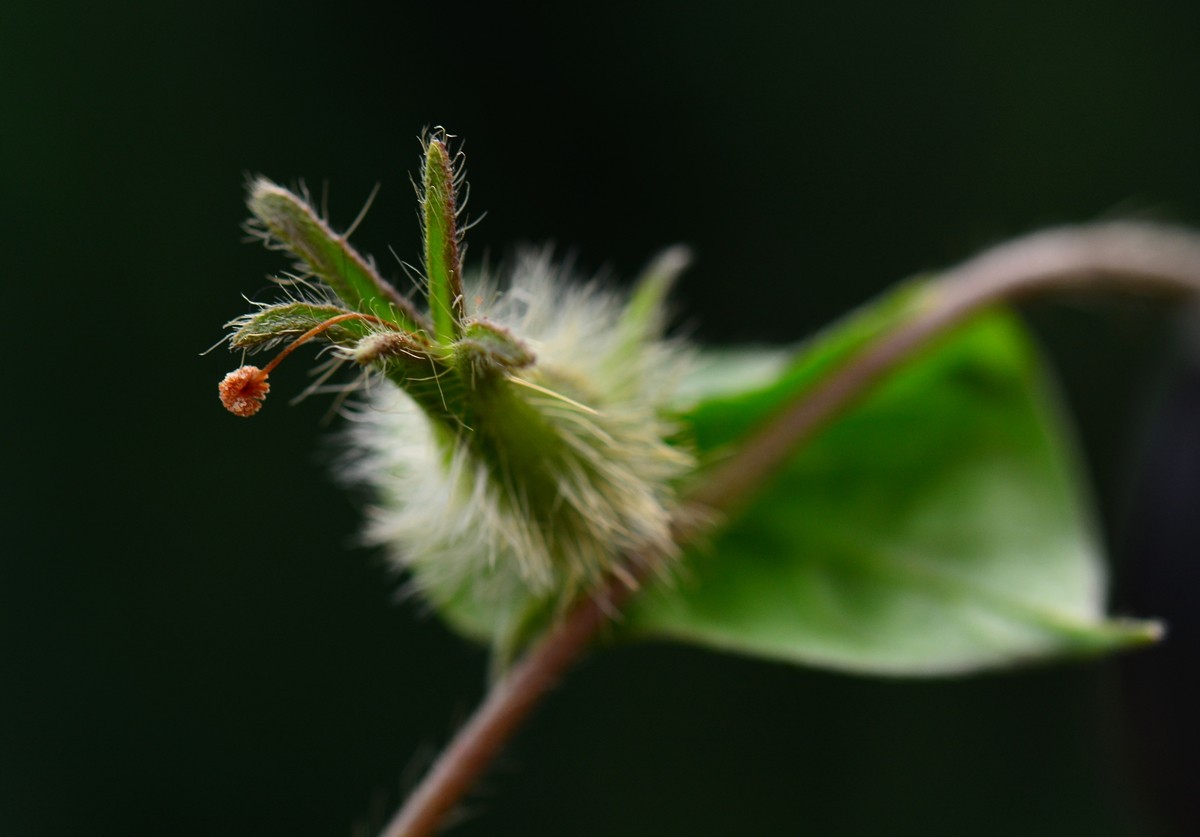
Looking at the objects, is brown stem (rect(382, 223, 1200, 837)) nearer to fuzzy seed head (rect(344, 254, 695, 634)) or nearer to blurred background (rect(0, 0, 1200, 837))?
fuzzy seed head (rect(344, 254, 695, 634))

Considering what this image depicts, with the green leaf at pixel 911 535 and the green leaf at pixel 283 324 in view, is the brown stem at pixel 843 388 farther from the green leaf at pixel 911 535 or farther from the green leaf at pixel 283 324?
the green leaf at pixel 283 324

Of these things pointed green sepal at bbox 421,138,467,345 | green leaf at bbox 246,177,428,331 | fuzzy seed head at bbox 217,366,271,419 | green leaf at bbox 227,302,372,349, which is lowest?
fuzzy seed head at bbox 217,366,271,419

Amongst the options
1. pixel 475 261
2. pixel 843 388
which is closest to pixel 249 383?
pixel 843 388

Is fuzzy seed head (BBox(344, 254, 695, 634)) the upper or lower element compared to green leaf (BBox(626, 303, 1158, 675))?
lower

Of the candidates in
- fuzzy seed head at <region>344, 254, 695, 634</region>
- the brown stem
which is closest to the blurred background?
the brown stem

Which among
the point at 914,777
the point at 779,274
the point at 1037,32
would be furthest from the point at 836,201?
the point at 914,777

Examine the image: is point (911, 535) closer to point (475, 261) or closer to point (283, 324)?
point (283, 324)

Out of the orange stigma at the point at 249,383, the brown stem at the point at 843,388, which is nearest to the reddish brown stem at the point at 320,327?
the orange stigma at the point at 249,383
